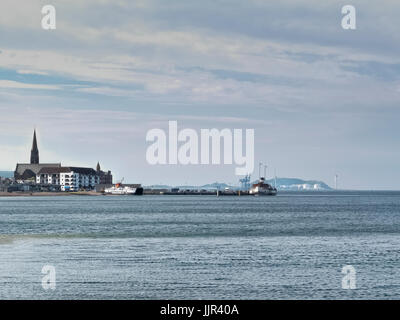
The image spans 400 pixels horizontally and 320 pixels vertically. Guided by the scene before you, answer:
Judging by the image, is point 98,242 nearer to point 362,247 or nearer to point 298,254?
point 298,254

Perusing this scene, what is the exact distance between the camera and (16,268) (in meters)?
47.8

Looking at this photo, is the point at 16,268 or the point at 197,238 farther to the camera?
the point at 197,238

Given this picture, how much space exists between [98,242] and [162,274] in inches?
1073

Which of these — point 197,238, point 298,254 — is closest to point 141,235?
point 197,238

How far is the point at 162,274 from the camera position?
148ft

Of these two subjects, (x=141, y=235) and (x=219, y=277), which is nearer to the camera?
(x=219, y=277)

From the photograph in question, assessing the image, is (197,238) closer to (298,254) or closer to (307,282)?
(298,254)

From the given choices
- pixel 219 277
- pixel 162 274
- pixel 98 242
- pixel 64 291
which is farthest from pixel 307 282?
pixel 98 242
